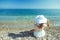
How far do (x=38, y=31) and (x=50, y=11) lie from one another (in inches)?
195

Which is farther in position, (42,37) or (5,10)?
(5,10)

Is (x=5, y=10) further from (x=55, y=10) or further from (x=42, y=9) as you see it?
(x=55, y=10)

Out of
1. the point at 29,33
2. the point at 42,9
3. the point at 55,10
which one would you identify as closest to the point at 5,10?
the point at 42,9

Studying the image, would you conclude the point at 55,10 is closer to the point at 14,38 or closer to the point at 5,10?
the point at 5,10

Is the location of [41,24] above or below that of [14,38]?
above

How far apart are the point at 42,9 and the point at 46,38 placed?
16.7 feet

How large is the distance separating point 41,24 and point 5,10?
5.29 metres

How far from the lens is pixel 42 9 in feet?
25.9

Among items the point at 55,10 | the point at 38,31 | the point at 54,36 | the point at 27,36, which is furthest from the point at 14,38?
the point at 55,10

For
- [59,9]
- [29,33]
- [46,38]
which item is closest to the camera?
[46,38]

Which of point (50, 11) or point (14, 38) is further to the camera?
point (50, 11)

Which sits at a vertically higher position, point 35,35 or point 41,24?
point 41,24

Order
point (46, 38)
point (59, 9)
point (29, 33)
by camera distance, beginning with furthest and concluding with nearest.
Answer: point (59, 9)
point (29, 33)
point (46, 38)

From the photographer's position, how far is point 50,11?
7.78 meters
